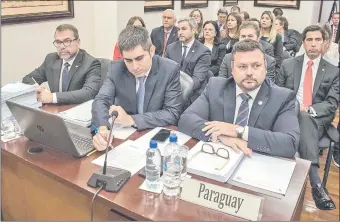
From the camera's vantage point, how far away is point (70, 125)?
5.86ft

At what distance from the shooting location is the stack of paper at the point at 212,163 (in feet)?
4.35

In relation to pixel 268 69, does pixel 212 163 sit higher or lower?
lower

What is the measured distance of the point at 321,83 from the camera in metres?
2.72

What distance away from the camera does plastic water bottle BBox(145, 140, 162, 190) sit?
1.29 meters

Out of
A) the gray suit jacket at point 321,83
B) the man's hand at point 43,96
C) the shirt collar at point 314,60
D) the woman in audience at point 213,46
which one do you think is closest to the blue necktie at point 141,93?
the man's hand at point 43,96

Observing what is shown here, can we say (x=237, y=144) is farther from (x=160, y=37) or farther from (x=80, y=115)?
(x=160, y=37)

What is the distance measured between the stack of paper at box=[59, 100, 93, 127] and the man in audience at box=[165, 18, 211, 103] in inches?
53.4

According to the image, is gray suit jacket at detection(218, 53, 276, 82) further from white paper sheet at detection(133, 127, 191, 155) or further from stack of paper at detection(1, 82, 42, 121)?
stack of paper at detection(1, 82, 42, 121)

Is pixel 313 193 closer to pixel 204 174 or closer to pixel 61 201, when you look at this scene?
pixel 204 174

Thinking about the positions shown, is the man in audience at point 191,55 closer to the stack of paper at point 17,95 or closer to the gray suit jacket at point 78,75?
the gray suit jacket at point 78,75

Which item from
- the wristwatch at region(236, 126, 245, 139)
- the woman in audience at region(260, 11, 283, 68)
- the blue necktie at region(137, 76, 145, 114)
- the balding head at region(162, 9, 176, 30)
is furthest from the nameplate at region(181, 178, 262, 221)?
the woman in audience at region(260, 11, 283, 68)

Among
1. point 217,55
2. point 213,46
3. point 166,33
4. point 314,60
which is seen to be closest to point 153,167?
point 314,60

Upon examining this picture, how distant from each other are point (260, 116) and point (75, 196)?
3.16 feet

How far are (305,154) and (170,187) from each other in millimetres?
1372
